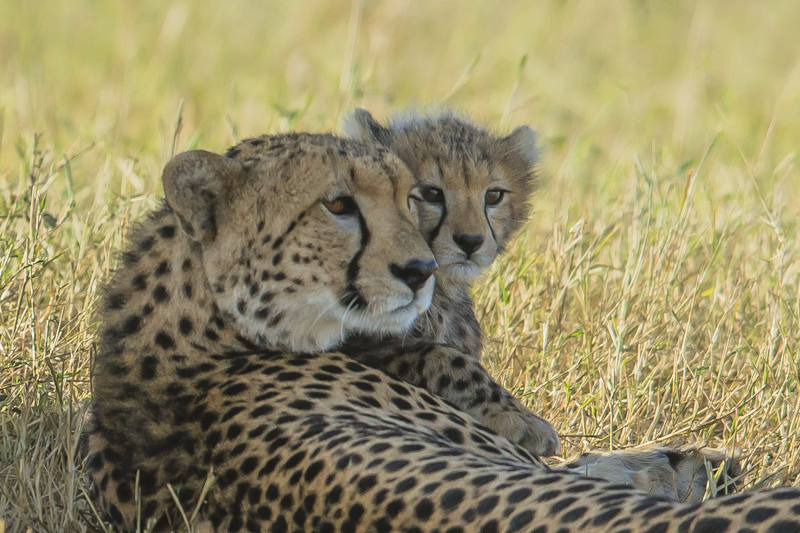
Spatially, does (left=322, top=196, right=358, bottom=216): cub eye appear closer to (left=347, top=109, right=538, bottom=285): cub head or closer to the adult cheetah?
the adult cheetah

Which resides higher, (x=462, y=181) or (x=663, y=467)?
(x=462, y=181)

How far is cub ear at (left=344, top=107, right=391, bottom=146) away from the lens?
343 centimetres

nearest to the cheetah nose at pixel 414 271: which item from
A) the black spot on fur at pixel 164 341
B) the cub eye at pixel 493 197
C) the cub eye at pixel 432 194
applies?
the black spot on fur at pixel 164 341

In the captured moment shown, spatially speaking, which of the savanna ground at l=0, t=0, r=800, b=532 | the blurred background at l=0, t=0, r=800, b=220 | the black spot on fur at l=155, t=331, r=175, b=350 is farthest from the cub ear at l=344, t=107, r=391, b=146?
the blurred background at l=0, t=0, r=800, b=220

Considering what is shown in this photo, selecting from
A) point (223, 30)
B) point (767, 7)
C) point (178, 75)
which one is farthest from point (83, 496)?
point (767, 7)

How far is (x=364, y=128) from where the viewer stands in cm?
347

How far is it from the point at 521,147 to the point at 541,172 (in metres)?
0.80

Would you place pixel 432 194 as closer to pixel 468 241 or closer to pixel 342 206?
pixel 468 241

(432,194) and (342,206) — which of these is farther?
(432,194)

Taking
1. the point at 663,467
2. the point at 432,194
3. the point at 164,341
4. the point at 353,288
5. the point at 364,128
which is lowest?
→ the point at 663,467

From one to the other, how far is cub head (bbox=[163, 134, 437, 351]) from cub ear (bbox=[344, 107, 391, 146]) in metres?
0.76

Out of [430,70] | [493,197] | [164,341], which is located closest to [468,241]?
[493,197]

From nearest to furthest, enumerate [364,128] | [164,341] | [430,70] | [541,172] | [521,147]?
[164,341]
[364,128]
[521,147]
[541,172]
[430,70]

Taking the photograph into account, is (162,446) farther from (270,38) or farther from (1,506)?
(270,38)
